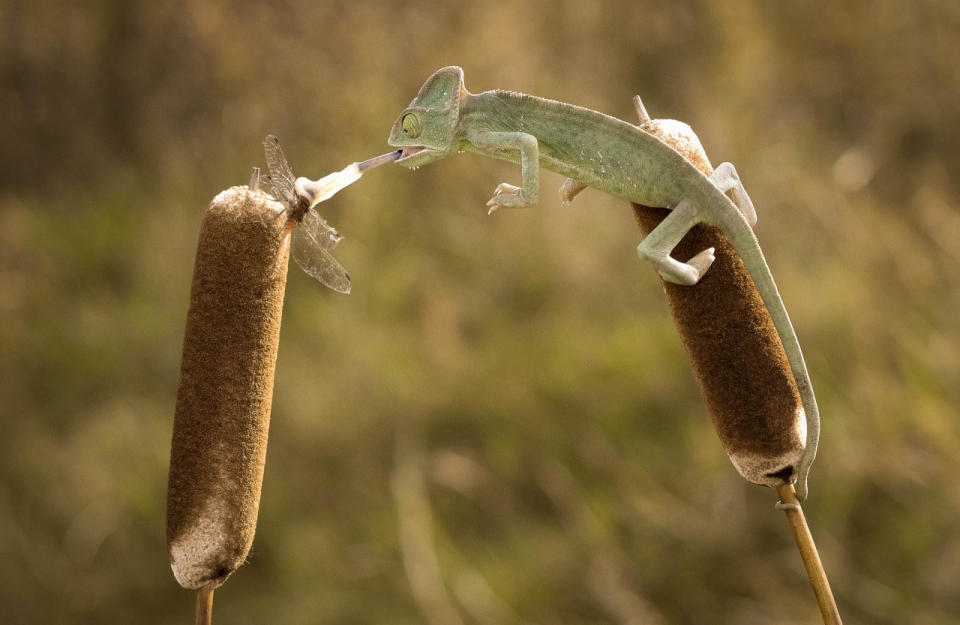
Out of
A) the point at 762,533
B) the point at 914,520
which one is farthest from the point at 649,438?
the point at 914,520

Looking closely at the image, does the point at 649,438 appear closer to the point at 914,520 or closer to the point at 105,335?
the point at 914,520

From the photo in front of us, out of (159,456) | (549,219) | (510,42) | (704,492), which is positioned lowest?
(704,492)

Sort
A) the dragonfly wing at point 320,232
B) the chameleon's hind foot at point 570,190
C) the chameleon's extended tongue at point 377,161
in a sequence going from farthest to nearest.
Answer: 1. the chameleon's hind foot at point 570,190
2. the dragonfly wing at point 320,232
3. the chameleon's extended tongue at point 377,161

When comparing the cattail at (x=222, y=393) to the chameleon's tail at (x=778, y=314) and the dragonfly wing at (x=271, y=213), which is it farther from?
the chameleon's tail at (x=778, y=314)

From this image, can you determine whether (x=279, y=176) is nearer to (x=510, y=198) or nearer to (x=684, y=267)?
(x=510, y=198)

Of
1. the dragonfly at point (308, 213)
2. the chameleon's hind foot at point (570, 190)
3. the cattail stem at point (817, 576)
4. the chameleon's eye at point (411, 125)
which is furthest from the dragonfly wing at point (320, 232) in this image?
the cattail stem at point (817, 576)
